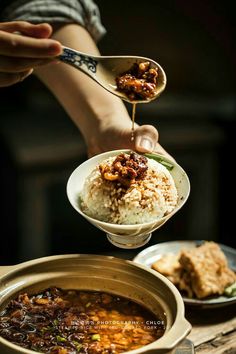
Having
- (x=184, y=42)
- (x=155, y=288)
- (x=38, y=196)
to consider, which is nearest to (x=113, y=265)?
(x=155, y=288)

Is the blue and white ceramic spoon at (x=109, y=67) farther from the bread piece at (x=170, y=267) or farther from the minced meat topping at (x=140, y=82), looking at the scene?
the bread piece at (x=170, y=267)

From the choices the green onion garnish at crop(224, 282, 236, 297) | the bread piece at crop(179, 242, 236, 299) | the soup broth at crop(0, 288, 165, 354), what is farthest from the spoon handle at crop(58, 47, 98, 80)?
the green onion garnish at crop(224, 282, 236, 297)

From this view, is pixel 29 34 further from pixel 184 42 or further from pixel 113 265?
pixel 184 42

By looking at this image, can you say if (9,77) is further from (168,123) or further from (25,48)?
(168,123)

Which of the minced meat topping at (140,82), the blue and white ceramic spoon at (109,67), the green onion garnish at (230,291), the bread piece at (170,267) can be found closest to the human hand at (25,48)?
the blue and white ceramic spoon at (109,67)

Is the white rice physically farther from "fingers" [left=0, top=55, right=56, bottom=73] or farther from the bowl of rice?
"fingers" [left=0, top=55, right=56, bottom=73]

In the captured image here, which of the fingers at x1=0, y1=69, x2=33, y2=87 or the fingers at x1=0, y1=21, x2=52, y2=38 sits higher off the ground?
the fingers at x1=0, y1=21, x2=52, y2=38
